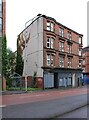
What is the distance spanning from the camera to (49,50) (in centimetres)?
5181

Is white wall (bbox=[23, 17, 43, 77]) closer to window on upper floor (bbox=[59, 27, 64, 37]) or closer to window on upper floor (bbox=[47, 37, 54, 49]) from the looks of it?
window on upper floor (bbox=[47, 37, 54, 49])

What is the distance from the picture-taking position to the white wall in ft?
167

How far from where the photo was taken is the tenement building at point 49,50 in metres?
50.2

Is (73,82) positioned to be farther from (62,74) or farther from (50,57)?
(50,57)

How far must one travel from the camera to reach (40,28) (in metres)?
52.2

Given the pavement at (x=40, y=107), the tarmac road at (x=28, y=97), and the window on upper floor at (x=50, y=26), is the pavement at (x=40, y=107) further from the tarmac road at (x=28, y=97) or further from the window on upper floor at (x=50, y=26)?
the window on upper floor at (x=50, y=26)

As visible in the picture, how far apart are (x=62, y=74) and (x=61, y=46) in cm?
526

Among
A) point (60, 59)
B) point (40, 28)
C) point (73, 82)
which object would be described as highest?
point (40, 28)

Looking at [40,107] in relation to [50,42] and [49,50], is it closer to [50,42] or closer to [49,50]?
[49,50]

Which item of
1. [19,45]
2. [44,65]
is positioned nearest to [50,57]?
[44,65]

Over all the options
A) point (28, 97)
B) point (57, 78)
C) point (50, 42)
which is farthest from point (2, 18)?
point (28, 97)

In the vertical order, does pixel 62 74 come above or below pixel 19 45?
below

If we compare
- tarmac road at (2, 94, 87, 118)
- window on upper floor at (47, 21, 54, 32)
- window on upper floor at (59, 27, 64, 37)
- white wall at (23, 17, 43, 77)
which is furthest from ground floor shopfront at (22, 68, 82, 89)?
tarmac road at (2, 94, 87, 118)

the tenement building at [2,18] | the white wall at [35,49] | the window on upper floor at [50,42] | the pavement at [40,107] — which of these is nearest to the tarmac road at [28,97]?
the pavement at [40,107]
